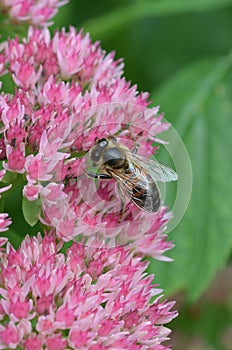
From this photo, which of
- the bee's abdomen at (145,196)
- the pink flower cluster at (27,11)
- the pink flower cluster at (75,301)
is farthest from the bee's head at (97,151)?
the pink flower cluster at (27,11)

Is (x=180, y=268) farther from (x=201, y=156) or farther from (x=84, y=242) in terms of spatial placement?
(x=84, y=242)

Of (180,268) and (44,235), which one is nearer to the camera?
(44,235)

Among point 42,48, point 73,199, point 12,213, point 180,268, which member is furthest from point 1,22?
point 180,268

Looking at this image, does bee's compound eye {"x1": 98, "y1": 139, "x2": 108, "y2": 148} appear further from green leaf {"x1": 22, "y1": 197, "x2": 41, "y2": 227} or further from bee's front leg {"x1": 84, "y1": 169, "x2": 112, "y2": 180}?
green leaf {"x1": 22, "y1": 197, "x2": 41, "y2": 227}

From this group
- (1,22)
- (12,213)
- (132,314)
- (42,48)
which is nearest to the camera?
(132,314)

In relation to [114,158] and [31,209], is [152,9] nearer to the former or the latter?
[114,158]

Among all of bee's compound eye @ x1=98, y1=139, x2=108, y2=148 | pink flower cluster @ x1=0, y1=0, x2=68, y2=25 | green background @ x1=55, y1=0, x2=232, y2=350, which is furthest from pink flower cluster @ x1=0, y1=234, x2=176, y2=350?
pink flower cluster @ x1=0, y1=0, x2=68, y2=25

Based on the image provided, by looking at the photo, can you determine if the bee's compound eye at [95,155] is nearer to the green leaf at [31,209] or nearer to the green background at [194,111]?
the green leaf at [31,209]
